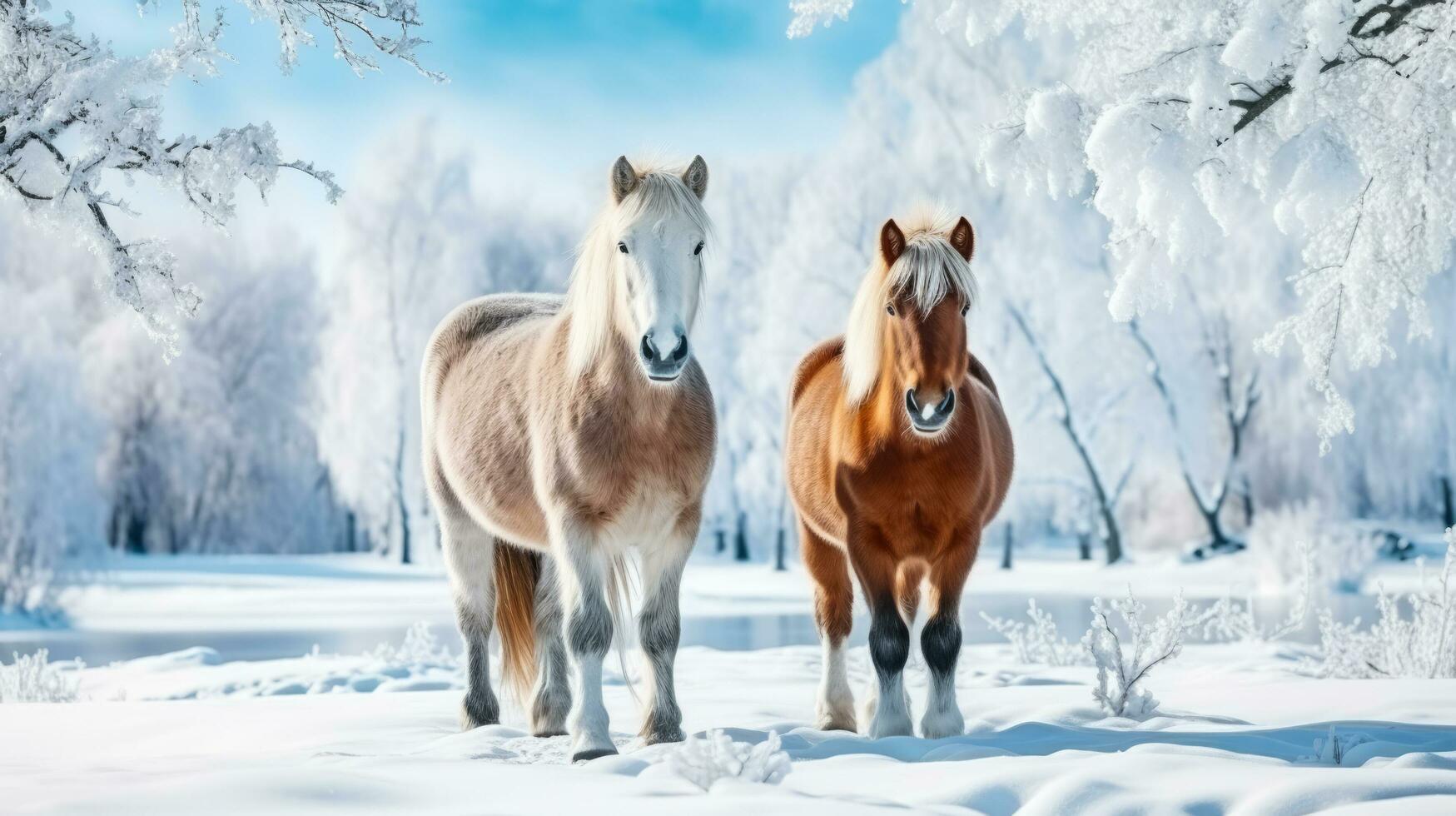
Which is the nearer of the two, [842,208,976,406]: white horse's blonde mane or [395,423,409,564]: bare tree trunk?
[842,208,976,406]: white horse's blonde mane

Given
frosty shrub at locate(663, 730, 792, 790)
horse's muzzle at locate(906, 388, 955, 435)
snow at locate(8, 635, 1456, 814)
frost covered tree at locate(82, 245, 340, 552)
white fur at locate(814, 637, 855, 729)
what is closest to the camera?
snow at locate(8, 635, 1456, 814)

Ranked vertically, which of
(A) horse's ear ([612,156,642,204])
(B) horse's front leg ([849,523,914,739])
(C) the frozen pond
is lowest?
(C) the frozen pond

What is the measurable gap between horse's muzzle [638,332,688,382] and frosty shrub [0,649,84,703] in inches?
226

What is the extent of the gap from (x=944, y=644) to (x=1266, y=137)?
7.11 ft

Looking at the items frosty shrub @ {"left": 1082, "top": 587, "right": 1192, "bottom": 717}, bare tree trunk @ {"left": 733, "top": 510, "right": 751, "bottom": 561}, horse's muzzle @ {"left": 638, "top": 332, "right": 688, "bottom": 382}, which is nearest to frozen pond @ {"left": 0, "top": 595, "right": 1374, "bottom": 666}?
frosty shrub @ {"left": 1082, "top": 587, "right": 1192, "bottom": 717}

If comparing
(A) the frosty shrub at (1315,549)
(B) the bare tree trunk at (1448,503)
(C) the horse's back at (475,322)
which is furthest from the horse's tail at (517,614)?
(B) the bare tree trunk at (1448,503)

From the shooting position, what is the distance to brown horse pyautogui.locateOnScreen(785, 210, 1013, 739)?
4234mm

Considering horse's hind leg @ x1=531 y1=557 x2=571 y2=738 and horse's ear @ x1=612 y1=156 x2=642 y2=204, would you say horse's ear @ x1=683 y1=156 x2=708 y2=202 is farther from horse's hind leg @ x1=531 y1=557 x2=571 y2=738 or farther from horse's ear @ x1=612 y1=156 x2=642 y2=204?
horse's hind leg @ x1=531 y1=557 x2=571 y2=738

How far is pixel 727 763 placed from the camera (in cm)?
333

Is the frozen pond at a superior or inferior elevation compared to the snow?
inferior

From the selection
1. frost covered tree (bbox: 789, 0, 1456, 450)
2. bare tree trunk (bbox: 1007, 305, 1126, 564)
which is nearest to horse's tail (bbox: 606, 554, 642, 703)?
frost covered tree (bbox: 789, 0, 1456, 450)

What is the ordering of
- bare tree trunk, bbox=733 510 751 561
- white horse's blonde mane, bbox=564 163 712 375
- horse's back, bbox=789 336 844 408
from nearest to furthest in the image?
white horse's blonde mane, bbox=564 163 712 375
horse's back, bbox=789 336 844 408
bare tree trunk, bbox=733 510 751 561

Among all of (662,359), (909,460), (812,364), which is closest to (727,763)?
(662,359)

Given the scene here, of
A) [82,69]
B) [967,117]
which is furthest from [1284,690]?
[967,117]
